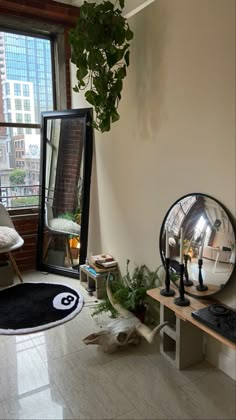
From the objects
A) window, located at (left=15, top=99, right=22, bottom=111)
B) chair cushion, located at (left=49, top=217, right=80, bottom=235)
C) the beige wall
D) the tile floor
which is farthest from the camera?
window, located at (left=15, top=99, right=22, bottom=111)

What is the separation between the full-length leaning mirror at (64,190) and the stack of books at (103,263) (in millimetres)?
291

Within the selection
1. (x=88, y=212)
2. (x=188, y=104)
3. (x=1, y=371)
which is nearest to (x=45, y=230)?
(x=88, y=212)

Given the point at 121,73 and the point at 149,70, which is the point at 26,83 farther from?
the point at 149,70

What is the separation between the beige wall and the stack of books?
9cm

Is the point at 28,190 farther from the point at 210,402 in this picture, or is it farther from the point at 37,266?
the point at 210,402

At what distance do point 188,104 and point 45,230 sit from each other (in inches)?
86.1

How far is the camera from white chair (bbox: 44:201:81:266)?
10.8ft

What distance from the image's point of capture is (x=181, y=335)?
1.87 metres

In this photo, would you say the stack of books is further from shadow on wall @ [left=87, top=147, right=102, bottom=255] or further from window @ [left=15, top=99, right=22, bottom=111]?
Result: window @ [left=15, top=99, right=22, bottom=111]

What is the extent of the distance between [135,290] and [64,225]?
52.3 inches

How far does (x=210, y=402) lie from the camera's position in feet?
5.32

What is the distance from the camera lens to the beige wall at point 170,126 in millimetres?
1721

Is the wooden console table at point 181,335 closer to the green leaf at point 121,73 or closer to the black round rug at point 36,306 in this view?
the black round rug at point 36,306

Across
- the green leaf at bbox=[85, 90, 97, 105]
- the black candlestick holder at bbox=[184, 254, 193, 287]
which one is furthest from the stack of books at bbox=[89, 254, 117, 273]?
the green leaf at bbox=[85, 90, 97, 105]
